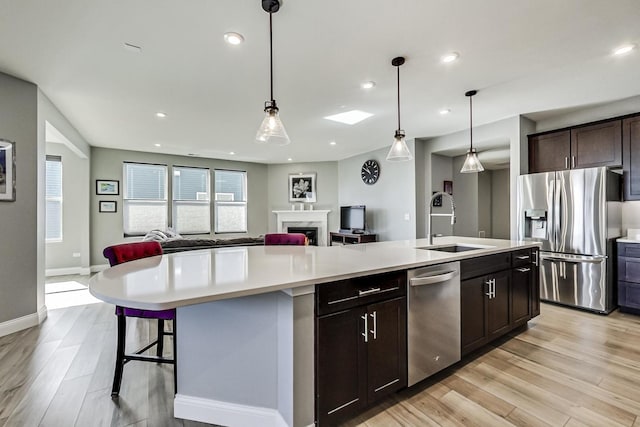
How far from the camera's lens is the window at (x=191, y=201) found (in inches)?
273

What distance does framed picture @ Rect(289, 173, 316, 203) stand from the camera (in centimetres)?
793

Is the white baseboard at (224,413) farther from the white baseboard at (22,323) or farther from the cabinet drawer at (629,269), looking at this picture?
the cabinet drawer at (629,269)

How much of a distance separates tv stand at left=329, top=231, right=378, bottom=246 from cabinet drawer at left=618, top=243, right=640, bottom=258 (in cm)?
378

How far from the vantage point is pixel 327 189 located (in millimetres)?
7863

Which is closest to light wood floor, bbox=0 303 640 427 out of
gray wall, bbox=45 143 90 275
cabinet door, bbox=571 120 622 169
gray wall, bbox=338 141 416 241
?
cabinet door, bbox=571 120 622 169

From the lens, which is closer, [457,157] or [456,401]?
[456,401]

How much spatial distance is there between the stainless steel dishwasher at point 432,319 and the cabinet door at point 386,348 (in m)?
0.06

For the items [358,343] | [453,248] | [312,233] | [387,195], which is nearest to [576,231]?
[453,248]

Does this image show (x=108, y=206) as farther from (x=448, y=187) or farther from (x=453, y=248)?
(x=448, y=187)

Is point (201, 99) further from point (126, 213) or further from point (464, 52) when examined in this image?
point (126, 213)

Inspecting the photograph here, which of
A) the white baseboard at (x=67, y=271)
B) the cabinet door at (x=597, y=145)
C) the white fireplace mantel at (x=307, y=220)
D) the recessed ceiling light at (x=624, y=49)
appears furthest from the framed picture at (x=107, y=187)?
the cabinet door at (x=597, y=145)

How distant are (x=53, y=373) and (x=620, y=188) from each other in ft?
20.0

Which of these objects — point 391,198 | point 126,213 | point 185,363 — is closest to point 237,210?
point 126,213

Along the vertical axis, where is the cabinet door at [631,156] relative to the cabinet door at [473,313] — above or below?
above
